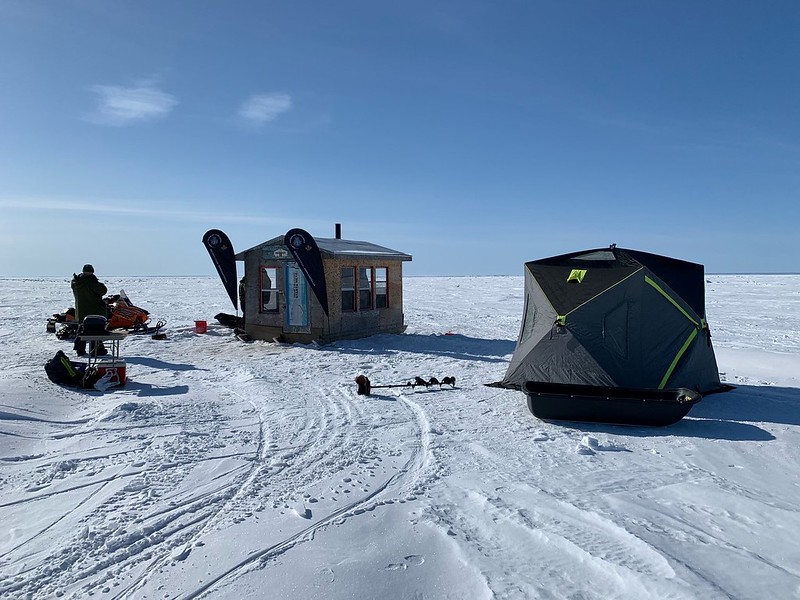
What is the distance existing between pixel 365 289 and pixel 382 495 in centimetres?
1088

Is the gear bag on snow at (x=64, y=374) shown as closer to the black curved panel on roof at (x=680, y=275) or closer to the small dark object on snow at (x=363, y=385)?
the small dark object on snow at (x=363, y=385)

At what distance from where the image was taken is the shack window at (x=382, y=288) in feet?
51.9

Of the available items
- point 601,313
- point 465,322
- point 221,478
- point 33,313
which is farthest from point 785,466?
point 33,313

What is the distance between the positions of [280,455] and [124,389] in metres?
4.33

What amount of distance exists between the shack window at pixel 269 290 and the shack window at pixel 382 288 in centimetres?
279

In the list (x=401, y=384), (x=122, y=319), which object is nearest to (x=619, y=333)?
(x=401, y=384)

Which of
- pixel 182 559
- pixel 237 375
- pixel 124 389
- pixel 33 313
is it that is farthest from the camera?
pixel 33 313

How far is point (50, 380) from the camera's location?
9039 mm

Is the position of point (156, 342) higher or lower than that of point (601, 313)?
lower

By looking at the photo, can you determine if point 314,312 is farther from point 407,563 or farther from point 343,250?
point 407,563

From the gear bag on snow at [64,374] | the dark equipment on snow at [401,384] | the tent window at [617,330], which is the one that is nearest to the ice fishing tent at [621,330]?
the tent window at [617,330]

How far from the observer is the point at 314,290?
13430mm

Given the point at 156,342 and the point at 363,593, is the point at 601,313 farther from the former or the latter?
the point at 156,342

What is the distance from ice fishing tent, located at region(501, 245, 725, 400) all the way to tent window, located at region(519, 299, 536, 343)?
0.47 feet
